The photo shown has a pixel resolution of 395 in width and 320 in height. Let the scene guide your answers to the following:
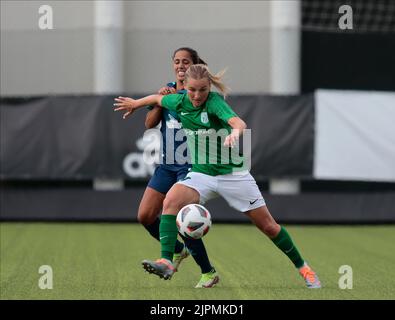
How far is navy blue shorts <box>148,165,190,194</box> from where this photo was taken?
1093cm

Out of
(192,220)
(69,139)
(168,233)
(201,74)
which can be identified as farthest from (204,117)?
(69,139)

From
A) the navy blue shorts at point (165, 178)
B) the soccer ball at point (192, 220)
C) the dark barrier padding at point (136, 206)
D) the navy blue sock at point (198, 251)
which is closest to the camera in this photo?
the soccer ball at point (192, 220)

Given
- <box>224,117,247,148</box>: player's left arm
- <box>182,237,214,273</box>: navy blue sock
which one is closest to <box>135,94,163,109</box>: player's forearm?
<box>224,117,247,148</box>: player's left arm

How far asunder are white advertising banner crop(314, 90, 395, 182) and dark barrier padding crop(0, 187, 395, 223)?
440mm

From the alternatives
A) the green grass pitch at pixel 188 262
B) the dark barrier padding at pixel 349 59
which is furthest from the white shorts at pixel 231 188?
the dark barrier padding at pixel 349 59

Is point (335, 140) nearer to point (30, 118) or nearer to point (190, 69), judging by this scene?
point (30, 118)

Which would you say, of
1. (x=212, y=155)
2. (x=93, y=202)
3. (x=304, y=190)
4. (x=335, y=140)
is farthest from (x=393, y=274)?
(x=304, y=190)

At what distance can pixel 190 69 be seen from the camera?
9.60 meters

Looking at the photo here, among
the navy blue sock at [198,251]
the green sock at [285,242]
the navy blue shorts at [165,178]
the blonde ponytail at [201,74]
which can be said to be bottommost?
the navy blue sock at [198,251]

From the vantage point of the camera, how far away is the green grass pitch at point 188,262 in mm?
9695

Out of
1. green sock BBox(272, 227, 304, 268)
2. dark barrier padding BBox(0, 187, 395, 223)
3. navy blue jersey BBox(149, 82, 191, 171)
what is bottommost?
dark barrier padding BBox(0, 187, 395, 223)

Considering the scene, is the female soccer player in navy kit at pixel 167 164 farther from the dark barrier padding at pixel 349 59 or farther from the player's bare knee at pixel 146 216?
the dark barrier padding at pixel 349 59

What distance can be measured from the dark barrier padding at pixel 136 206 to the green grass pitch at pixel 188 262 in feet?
0.88

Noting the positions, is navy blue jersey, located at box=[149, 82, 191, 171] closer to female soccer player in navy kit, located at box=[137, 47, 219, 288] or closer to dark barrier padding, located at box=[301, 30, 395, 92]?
female soccer player in navy kit, located at box=[137, 47, 219, 288]
